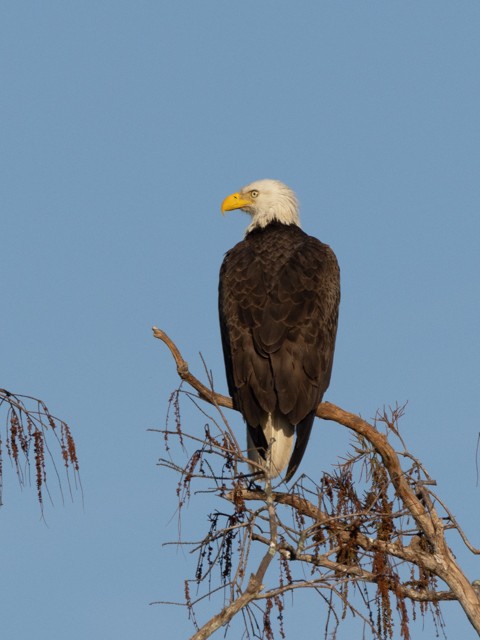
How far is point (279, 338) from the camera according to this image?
8.87 metres

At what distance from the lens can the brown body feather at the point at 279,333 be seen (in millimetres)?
8758

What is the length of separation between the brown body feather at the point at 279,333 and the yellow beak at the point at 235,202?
177 centimetres

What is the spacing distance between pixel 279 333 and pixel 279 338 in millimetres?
52

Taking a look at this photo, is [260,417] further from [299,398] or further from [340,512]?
[340,512]


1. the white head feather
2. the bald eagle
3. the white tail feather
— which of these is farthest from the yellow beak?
the white tail feather

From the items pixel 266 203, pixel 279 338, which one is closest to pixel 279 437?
pixel 279 338

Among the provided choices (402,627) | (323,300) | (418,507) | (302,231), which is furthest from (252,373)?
(402,627)

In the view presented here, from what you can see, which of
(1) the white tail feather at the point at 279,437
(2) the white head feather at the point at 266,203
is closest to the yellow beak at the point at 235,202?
(2) the white head feather at the point at 266,203

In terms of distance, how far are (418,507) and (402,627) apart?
196 cm

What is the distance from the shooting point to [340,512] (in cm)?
668

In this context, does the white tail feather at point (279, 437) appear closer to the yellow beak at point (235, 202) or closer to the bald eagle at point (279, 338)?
the bald eagle at point (279, 338)

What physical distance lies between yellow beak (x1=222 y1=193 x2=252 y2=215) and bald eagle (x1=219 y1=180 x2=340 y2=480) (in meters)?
1.63

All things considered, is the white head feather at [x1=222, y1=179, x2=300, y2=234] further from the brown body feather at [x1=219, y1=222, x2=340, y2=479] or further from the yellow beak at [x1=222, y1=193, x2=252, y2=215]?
the brown body feather at [x1=219, y1=222, x2=340, y2=479]

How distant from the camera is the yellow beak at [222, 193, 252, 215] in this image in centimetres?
1160
